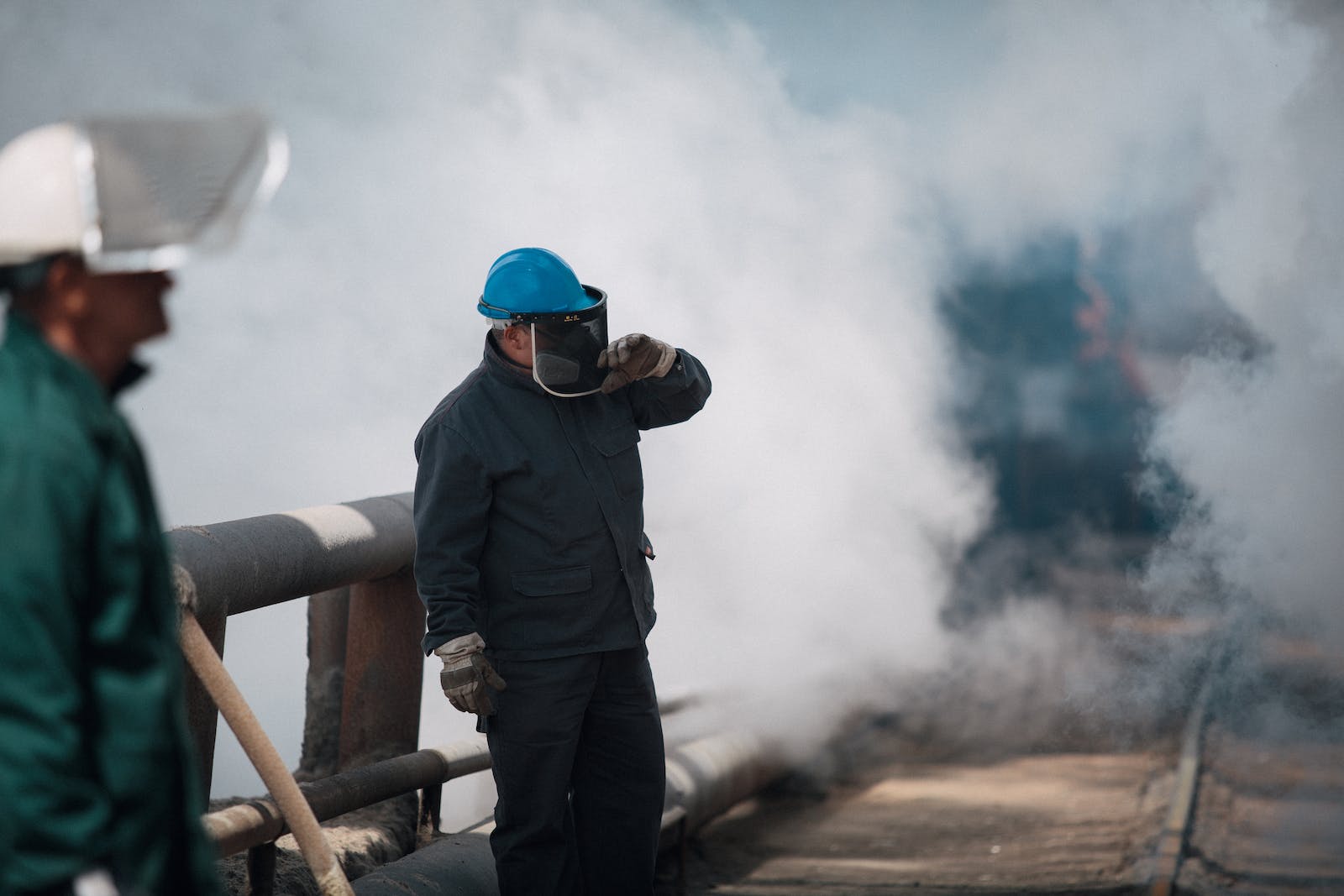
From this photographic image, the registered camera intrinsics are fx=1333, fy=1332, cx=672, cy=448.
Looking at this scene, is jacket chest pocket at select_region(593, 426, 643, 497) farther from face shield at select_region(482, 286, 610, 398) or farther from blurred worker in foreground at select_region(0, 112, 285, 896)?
blurred worker in foreground at select_region(0, 112, 285, 896)

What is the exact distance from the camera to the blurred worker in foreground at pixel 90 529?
1200mm

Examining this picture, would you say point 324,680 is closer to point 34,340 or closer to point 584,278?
point 34,340

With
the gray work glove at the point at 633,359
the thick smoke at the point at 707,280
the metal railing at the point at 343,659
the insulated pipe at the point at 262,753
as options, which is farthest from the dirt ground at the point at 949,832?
the insulated pipe at the point at 262,753

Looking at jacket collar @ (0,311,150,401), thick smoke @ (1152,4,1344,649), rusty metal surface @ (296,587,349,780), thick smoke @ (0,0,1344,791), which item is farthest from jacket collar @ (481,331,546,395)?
thick smoke @ (1152,4,1344,649)

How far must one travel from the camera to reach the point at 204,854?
138cm

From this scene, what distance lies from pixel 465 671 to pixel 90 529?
5.07ft

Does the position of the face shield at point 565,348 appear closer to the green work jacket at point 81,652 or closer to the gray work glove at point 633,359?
the gray work glove at point 633,359

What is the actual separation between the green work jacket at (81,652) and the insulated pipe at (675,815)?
5.70ft

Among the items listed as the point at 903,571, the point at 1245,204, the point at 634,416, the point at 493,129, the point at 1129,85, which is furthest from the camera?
the point at 1129,85

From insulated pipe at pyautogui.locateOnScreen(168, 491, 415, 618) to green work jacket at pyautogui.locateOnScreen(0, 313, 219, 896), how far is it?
112 centimetres

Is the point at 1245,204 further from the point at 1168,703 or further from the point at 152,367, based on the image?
the point at 152,367

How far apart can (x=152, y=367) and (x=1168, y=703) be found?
23.7 feet

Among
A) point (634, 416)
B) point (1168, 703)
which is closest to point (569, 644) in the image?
point (634, 416)

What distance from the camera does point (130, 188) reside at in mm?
1415
